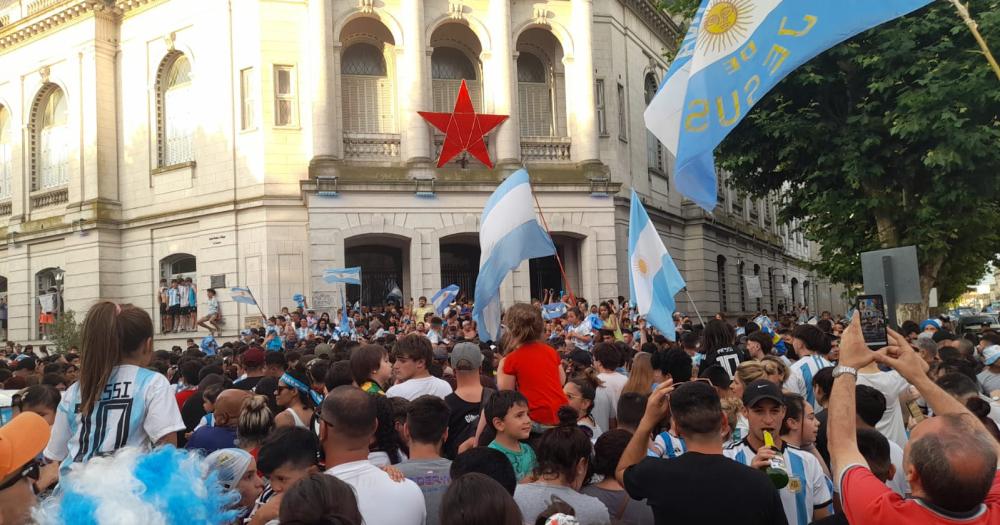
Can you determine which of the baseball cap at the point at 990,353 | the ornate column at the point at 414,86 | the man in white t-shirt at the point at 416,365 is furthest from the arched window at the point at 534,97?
the man in white t-shirt at the point at 416,365

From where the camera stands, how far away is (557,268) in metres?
26.4

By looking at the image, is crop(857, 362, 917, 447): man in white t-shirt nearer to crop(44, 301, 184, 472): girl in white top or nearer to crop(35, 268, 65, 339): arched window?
crop(44, 301, 184, 472): girl in white top

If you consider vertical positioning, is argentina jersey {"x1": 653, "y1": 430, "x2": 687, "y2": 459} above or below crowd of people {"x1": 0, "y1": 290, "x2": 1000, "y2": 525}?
below

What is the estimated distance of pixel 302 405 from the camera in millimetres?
6285

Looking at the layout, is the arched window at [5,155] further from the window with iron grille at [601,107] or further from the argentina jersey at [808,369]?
the argentina jersey at [808,369]

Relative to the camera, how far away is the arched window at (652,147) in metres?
30.3

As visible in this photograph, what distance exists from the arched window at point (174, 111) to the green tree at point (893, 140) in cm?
1727

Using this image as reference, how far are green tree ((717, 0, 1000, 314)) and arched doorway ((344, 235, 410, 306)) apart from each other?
36.5 ft

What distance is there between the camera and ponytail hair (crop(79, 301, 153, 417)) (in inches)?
161

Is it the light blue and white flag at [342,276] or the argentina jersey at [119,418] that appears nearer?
the argentina jersey at [119,418]

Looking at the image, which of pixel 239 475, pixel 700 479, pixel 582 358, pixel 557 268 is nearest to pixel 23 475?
pixel 239 475

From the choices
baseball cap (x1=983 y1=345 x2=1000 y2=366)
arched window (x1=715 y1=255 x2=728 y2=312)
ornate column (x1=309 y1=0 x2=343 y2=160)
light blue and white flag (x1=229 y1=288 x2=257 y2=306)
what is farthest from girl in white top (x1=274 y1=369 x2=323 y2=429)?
arched window (x1=715 y1=255 x2=728 y2=312)

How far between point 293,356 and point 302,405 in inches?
116

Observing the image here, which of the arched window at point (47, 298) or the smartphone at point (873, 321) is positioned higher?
the arched window at point (47, 298)
